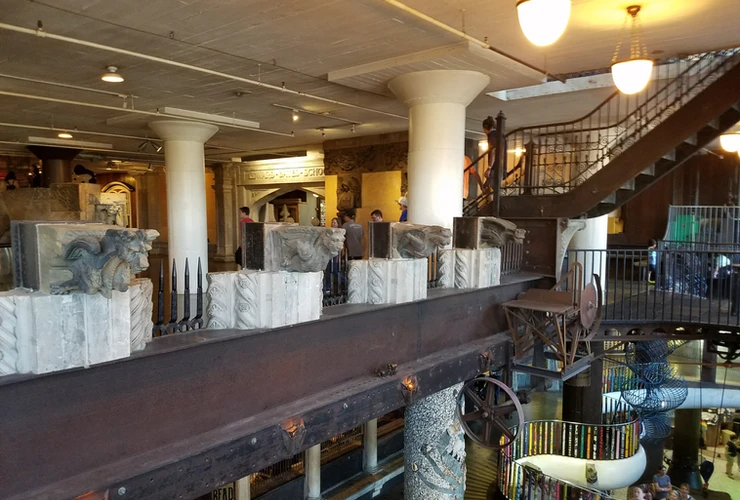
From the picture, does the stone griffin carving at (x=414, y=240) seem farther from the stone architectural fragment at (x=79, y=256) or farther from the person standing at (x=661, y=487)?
the person standing at (x=661, y=487)

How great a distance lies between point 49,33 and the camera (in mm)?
4598

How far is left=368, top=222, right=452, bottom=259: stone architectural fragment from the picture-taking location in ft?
13.8

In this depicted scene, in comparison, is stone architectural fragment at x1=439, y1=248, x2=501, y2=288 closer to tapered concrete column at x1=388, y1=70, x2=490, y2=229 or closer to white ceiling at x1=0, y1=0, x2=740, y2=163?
tapered concrete column at x1=388, y1=70, x2=490, y2=229

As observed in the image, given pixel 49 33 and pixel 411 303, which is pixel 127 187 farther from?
pixel 411 303

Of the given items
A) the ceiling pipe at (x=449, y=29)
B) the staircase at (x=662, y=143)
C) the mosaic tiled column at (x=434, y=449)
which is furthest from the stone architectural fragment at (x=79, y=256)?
the staircase at (x=662, y=143)

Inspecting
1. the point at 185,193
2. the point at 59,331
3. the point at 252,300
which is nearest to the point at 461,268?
the point at 252,300

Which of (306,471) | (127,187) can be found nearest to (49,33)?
(306,471)

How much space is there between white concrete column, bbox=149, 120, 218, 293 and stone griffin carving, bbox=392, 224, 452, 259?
5.91m

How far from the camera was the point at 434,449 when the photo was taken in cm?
496

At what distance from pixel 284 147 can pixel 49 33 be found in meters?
8.52

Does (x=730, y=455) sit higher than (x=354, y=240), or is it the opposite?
(x=354, y=240)

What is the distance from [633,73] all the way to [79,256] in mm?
4165

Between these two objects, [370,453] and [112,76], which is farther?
[370,453]

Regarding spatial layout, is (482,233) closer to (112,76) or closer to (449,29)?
(449,29)
